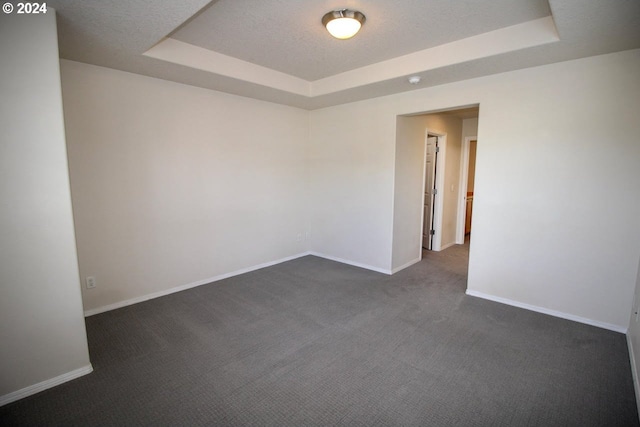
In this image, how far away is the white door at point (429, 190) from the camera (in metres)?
5.57

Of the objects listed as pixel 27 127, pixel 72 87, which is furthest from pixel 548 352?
pixel 72 87

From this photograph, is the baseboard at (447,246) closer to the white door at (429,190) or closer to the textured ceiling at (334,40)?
the white door at (429,190)

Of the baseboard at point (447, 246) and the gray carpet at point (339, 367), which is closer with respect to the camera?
the gray carpet at point (339, 367)

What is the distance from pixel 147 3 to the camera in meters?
1.96

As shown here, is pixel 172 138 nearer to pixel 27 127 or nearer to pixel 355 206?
pixel 27 127

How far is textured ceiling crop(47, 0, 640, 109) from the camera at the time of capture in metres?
2.13

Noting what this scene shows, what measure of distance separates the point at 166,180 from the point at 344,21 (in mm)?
2537

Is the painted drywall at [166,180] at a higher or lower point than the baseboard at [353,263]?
higher

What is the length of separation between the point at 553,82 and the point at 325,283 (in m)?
3.24

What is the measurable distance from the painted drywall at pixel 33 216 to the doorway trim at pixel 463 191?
6072mm

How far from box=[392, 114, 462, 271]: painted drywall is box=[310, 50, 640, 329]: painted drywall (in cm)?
54

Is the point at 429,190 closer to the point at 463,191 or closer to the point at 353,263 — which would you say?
the point at 463,191

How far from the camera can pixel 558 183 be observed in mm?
3006

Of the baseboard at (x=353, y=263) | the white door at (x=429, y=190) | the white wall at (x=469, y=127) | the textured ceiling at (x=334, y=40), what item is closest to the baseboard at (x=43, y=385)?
the textured ceiling at (x=334, y=40)
